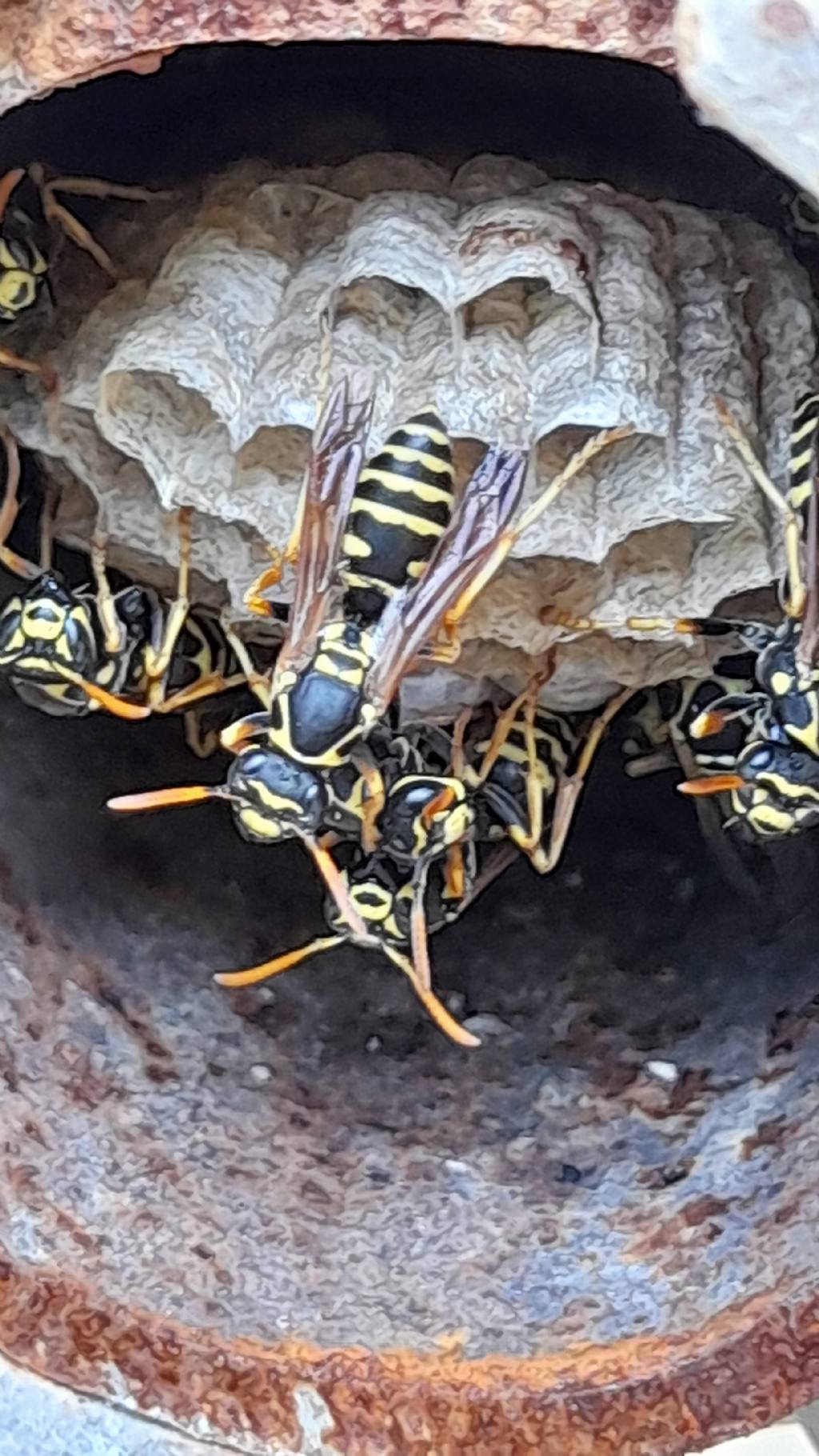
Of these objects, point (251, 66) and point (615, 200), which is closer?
point (615, 200)

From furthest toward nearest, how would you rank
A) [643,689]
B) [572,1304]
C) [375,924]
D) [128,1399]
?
[643,689]
[375,924]
[572,1304]
[128,1399]

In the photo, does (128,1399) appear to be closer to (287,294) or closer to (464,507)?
(464,507)

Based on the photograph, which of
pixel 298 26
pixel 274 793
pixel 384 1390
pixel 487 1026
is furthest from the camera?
pixel 487 1026

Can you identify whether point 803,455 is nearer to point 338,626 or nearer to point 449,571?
point 449,571

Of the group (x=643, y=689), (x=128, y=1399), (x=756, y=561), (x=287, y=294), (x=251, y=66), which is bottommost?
(x=128, y=1399)

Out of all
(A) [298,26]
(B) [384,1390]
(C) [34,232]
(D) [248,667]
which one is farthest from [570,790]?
(A) [298,26]

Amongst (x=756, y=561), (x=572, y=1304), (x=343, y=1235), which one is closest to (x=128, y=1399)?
(x=343, y=1235)

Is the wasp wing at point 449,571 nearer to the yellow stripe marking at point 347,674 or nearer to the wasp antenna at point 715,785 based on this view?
the yellow stripe marking at point 347,674

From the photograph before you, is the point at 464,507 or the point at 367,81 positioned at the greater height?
the point at 367,81
